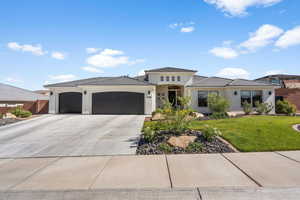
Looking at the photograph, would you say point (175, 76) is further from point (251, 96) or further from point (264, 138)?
point (264, 138)

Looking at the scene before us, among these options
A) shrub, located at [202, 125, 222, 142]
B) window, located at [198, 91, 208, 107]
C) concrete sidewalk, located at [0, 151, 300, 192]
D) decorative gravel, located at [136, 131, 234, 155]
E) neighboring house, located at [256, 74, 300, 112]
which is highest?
neighboring house, located at [256, 74, 300, 112]

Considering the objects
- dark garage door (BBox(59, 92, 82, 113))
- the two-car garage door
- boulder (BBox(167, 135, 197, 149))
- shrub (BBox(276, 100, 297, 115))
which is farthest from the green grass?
dark garage door (BBox(59, 92, 82, 113))

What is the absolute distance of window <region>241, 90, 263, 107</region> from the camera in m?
16.6

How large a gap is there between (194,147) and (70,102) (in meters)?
15.3

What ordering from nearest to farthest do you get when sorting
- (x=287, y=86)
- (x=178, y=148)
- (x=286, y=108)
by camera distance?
(x=178, y=148) < (x=286, y=108) < (x=287, y=86)

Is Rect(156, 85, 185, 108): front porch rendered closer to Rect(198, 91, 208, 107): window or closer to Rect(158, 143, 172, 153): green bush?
Rect(198, 91, 208, 107): window

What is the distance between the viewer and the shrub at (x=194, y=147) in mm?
6020

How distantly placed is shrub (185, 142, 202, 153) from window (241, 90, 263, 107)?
1291cm

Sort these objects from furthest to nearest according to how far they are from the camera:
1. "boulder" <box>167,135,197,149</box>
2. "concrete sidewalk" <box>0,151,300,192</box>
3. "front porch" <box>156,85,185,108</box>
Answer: "front porch" <box>156,85,185,108</box> → "boulder" <box>167,135,197,149</box> → "concrete sidewalk" <box>0,151,300,192</box>

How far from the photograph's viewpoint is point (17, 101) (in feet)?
78.3

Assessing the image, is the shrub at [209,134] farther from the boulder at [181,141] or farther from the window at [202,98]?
the window at [202,98]

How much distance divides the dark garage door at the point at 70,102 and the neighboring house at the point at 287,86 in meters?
23.9

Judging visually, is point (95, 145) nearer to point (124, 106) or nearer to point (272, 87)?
point (124, 106)

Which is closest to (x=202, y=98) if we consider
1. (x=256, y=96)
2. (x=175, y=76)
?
(x=175, y=76)
